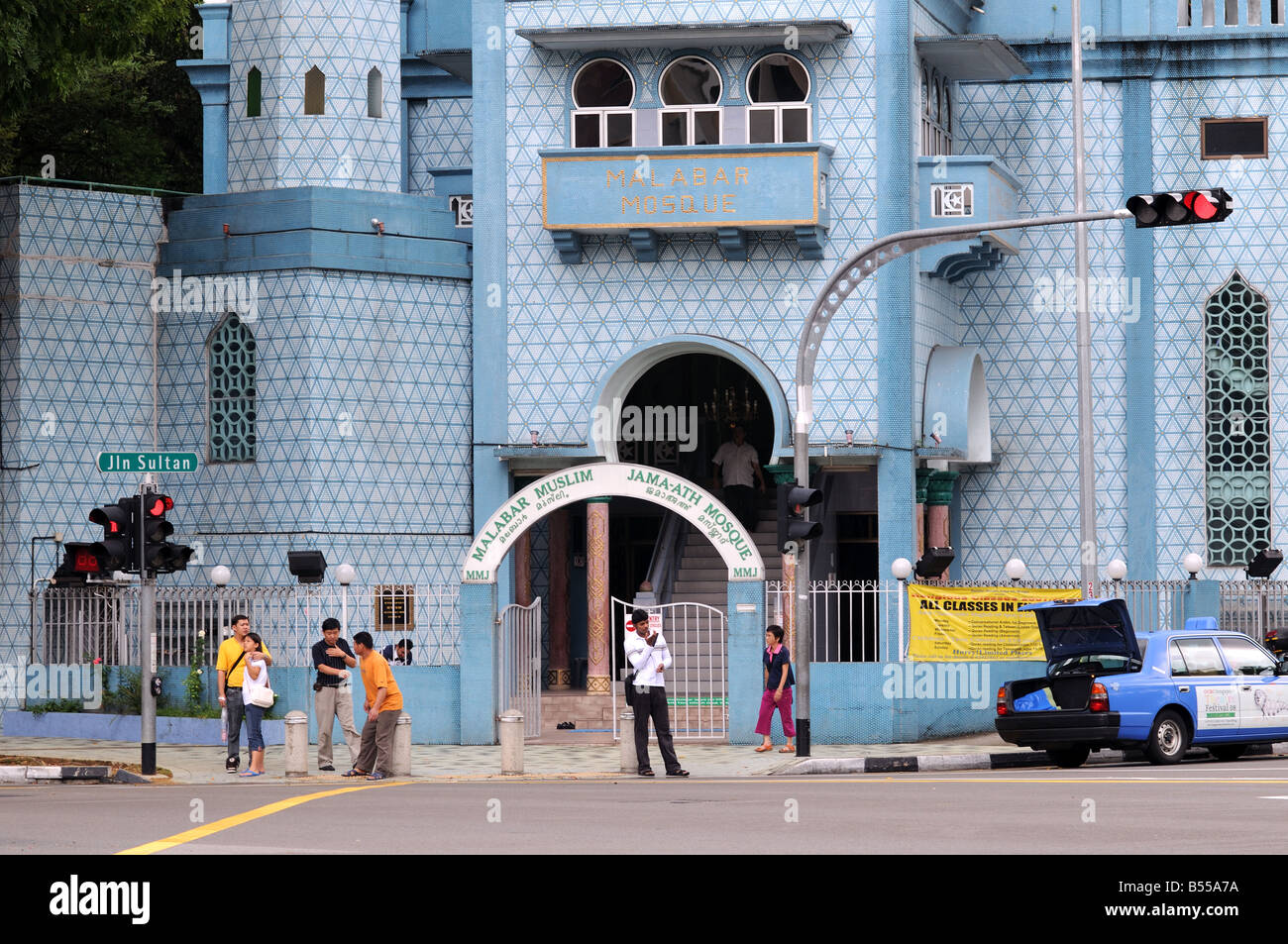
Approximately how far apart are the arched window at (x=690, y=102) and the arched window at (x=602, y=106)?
53 cm

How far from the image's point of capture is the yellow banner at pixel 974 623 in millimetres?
27531

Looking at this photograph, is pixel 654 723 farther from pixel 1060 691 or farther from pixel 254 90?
pixel 254 90

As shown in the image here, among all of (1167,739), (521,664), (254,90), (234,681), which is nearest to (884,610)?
(521,664)

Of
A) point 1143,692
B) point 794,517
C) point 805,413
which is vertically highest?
point 805,413

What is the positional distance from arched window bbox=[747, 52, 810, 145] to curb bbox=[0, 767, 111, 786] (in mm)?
14233

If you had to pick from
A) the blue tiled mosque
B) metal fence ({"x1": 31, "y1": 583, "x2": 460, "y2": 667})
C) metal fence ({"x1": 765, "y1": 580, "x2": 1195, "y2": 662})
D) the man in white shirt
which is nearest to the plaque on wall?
metal fence ({"x1": 31, "y1": 583, "x2": 460, "y2": 667})

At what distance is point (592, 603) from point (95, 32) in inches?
427

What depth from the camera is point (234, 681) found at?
24.3m

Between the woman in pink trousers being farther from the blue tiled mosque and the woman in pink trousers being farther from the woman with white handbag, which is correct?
the woman with white handbag

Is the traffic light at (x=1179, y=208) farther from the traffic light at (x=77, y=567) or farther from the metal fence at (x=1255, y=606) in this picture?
the traffic light at (x=77, y=567)

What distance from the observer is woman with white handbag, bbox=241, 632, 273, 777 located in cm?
2372

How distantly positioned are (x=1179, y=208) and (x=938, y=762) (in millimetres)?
7311

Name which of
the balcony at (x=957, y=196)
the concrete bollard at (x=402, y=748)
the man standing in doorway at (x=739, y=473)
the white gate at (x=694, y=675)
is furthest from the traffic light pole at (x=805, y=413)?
the man standing in doorway at (x=739, y=473)
